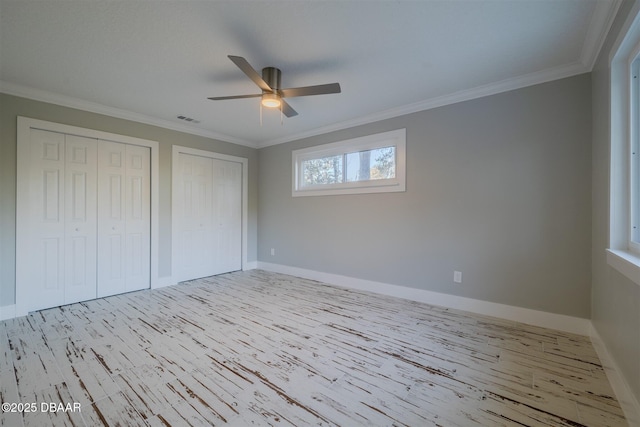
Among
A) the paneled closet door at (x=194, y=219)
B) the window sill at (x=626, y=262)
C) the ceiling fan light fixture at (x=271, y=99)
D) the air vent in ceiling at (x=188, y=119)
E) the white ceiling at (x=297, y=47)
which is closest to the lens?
the window sill at (x=626, y=262)

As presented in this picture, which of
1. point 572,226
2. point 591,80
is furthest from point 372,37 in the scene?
point 572,226

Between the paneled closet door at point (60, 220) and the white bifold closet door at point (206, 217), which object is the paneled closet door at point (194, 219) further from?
the paneled closet door at point (60, 220)

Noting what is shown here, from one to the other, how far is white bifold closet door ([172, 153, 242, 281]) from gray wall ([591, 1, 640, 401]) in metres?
4.95

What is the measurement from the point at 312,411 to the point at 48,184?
3.93m

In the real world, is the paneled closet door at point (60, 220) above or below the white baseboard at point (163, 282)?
above

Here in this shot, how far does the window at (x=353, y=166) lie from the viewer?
143 inches

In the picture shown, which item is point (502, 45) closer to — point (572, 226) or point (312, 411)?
point (572, 226)

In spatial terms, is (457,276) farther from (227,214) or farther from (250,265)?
(227,214)

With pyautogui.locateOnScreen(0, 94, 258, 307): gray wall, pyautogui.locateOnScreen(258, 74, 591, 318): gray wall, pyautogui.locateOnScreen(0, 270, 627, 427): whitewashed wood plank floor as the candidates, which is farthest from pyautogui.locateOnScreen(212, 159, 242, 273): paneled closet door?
pyautogui.locateOnScreen(258, 74, 591, 318): gray wall

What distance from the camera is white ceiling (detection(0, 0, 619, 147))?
1832 mm

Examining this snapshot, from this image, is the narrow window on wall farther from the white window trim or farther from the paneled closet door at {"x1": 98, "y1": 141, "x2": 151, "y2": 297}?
the paneled closet door at {"x1": 98, "y1": 141, "x2": 151, "y2": 297}

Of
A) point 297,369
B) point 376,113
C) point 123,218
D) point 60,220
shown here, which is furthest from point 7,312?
point 376,113

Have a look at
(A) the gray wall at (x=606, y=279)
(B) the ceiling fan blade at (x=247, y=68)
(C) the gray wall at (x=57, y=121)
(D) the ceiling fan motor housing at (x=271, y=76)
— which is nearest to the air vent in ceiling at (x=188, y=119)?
(C) the gray wall at (x=57, y=121)

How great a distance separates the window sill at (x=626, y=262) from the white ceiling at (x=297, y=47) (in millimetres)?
1614
